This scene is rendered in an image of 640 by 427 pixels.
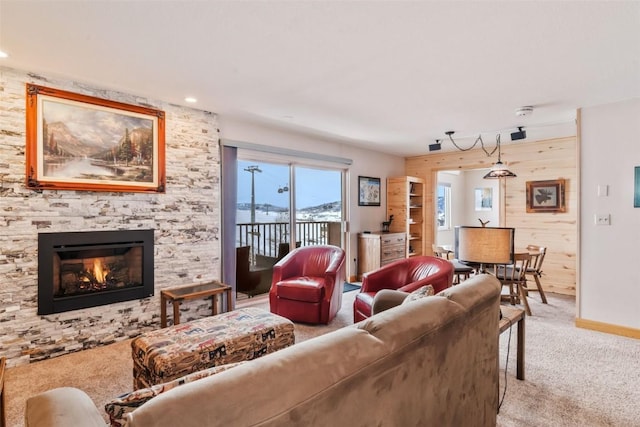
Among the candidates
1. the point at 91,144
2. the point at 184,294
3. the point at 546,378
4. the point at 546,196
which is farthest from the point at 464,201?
the point at 91,144

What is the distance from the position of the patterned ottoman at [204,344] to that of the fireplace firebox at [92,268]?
47.2 inches

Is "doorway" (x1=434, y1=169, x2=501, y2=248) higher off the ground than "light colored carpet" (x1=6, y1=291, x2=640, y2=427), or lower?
higher

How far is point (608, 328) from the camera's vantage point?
345 centimetres

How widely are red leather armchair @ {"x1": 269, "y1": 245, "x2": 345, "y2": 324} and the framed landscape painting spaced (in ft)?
5.37

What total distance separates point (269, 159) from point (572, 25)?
3.46 metres

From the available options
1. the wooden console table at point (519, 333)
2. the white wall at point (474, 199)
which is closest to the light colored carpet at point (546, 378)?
the wooden console table at point (519, 333)

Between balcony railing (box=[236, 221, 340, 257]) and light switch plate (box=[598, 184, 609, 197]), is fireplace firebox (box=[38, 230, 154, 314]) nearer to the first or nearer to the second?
balcony railing (box=[236, 221, 340, 257])

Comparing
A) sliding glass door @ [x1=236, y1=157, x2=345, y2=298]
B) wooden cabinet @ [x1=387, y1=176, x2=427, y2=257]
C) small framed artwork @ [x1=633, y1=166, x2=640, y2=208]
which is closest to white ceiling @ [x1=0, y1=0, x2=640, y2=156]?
small framed artwork @ [x1=633, y1=166, x2=640, y2=208]

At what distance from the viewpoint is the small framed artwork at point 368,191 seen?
19.8 ft

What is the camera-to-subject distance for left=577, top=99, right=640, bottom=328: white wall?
132 inches

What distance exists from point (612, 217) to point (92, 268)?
5.20 metres

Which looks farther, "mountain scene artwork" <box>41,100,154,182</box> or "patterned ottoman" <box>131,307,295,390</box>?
"mountain scene artwork" <box>41,100,154,182</box>

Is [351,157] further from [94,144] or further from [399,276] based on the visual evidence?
[94,144]

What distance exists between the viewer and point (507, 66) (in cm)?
258
